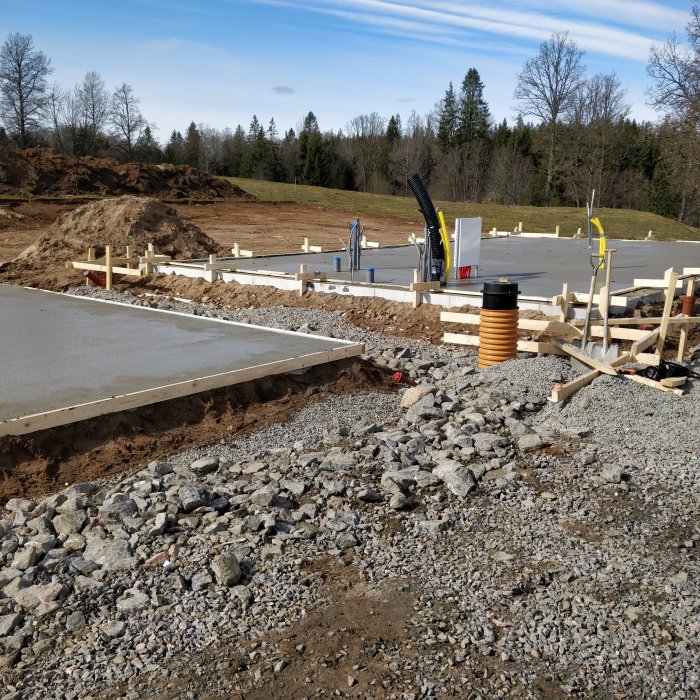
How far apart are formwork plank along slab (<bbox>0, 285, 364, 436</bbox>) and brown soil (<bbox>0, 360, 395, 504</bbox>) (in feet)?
0.32

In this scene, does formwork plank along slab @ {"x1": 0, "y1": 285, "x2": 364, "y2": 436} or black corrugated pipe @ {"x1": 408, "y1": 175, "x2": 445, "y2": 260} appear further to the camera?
black corrugated pipe @ {"x1": 408, "y1": 175, "x2": 445, "y2": 260}

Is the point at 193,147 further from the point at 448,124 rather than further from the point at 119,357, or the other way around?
the point at 119,357

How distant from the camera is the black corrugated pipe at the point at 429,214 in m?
12.5

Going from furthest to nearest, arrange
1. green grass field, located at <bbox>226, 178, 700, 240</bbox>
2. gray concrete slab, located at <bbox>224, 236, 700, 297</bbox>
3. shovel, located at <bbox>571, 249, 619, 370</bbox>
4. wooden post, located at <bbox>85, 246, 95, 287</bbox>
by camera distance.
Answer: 1. green grass field, located at <bbox>226, 178, 700, 240</bbox>
2. wooden post, located at <bbox>85, 246, 95, 287</bbox>
3. gray concrete slab, located at <bbox>224, 236, 700, 297</bbox>
4. shovel, located at <bbox>571, 249, 619, 370</bbox>

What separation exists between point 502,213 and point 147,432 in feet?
Answer: 112

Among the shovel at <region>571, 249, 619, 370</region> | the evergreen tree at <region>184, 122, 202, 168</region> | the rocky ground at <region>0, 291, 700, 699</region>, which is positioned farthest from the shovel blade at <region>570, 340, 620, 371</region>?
the evergreen tree at <region>184, 122, 202, 168</region>

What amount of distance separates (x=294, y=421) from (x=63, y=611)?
10.7ft

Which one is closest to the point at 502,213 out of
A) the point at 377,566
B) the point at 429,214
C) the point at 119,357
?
the point at 429,214

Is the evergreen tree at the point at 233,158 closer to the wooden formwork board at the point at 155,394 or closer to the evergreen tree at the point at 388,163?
the evergreen tree at the point at 388,163

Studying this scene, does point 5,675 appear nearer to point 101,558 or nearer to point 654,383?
point 101,558

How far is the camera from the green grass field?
32750 mm

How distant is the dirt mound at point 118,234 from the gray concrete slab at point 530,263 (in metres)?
1.93

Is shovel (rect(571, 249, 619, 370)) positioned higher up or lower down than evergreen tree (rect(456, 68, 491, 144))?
lower down

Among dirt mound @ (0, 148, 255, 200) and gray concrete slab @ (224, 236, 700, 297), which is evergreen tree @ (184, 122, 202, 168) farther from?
gray concrete slab @ (224, 236, 700, 297)
